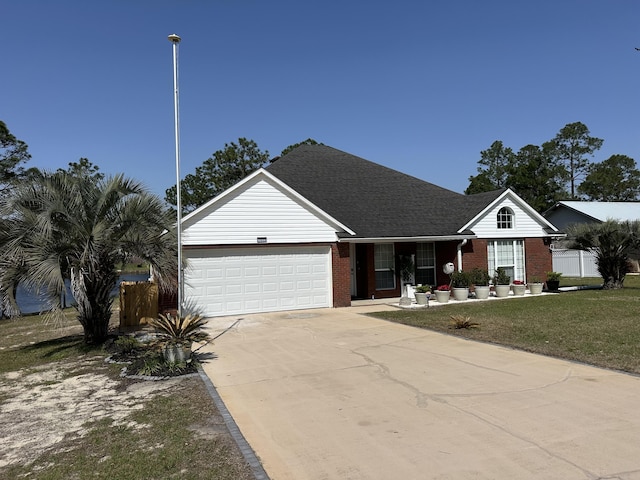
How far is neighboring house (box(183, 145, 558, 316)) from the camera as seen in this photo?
1555 centimetres

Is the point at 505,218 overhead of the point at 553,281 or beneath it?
overhead

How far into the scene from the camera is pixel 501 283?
19.3m

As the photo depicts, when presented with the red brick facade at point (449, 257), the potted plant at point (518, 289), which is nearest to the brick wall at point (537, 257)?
the red brick facade at point (449, 257)

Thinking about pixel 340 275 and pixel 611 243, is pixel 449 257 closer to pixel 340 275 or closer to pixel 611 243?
pixel 340 275

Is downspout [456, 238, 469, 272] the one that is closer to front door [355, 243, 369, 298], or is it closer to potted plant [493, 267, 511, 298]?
potted plant [493, 267, 511, 298]

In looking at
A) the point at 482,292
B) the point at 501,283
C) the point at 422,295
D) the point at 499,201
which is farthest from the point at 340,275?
the point at 499,201

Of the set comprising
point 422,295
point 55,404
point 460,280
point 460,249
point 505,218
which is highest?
point 505,218

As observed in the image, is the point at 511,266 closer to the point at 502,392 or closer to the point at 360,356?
the point at 360,356

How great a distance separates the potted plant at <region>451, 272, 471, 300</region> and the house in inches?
797

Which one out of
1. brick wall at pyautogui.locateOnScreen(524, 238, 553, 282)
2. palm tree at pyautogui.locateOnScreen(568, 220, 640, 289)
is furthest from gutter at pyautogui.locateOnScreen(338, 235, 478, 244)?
palm tree at pyautogui.locateOnScreen(568, 220, 640, 289)

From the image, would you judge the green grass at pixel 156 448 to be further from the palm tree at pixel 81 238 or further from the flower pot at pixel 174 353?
the palm tree at pixel 81 238

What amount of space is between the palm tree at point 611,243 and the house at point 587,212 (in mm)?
13227

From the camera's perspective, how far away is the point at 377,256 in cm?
1952

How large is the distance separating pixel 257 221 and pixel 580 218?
28.9 metres
